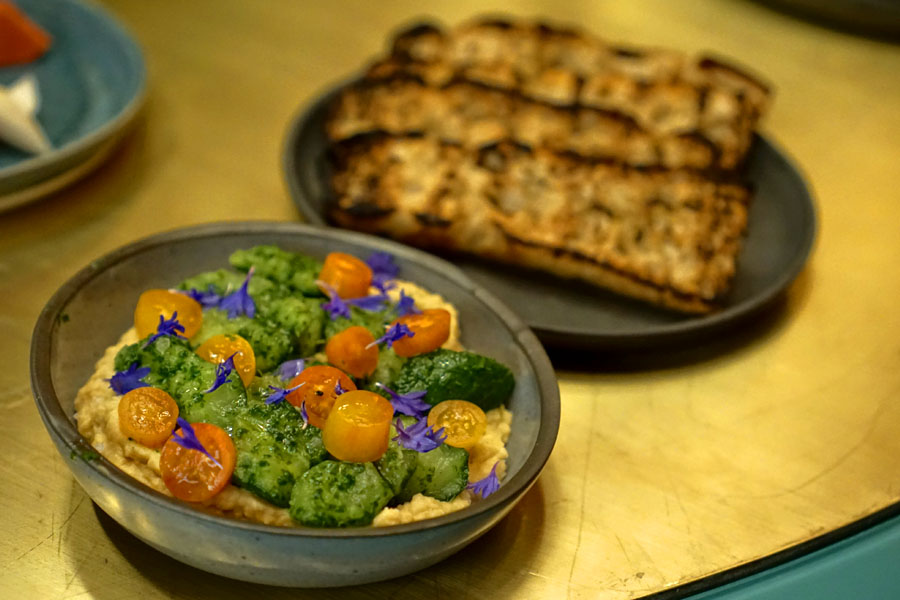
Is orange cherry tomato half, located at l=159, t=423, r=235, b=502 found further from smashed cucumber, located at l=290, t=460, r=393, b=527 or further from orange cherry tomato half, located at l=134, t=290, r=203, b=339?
orange cherry tomato half, located at l=134, t=290, r=203, b=339

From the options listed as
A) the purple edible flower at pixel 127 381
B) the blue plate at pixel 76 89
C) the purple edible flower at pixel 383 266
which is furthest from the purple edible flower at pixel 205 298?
the blue plate at pixel 76 89

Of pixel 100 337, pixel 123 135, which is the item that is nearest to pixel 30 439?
pixel 100 337

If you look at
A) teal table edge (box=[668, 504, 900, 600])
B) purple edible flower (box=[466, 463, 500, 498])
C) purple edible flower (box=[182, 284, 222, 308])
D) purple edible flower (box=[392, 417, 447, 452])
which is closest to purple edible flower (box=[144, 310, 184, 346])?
purple edible flower (box=[182, 284, 222, 308])

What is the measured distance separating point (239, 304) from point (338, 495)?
533mm

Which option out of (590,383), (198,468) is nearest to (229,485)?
(198,468)

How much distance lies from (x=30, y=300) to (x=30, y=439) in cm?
45

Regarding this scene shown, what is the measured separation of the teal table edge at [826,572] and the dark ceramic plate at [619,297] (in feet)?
1.71

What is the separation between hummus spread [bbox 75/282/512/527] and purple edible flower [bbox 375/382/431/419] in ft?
0.37

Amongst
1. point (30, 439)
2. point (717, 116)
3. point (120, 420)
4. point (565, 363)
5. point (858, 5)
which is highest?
point (858, 5)

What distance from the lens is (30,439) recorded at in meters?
1.70

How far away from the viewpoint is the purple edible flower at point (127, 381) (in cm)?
146

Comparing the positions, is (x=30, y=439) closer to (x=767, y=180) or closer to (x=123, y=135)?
(x=123, y=135)

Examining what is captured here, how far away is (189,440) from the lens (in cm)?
131

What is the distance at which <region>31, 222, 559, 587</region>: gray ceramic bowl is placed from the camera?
1228 millimetres
